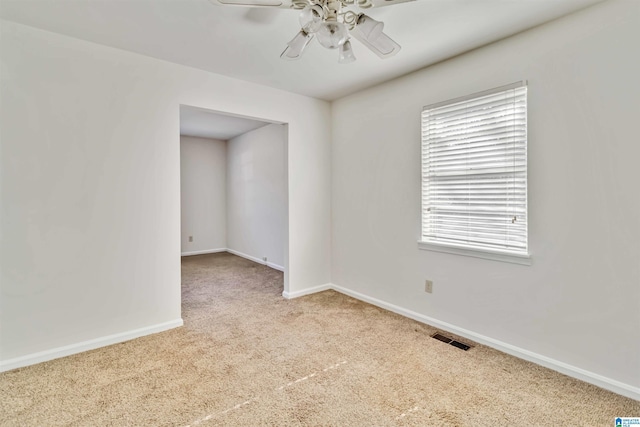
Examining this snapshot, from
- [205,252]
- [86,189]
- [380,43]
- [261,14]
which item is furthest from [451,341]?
[205,252]

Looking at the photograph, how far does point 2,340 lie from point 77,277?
0.57 meters

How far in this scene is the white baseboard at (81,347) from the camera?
225 cm

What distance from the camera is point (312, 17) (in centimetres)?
155

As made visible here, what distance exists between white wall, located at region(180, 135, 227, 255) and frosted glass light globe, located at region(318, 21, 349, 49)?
18.0 ft

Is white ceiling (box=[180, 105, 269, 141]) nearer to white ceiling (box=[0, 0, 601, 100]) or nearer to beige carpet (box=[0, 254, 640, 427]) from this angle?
white ceiling (box=[0, 0, 601, 100])

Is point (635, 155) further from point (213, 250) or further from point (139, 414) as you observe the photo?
point (213, 250)

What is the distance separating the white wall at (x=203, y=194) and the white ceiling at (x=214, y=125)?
36cm

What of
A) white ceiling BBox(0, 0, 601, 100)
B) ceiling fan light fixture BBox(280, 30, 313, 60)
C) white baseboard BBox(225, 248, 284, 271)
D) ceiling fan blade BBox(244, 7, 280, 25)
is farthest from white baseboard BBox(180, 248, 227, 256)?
ceiling fan light fixture BBox(280, 30, 313, 60)

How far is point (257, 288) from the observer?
4.17 m

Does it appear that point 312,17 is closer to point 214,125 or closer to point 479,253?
point 479,253

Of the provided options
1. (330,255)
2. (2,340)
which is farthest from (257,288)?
(2,340)

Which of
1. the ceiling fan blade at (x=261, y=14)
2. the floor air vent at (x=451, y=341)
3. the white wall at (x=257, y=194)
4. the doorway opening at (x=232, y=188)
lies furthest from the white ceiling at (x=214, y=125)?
the floor air vent at (x=451, y=341)

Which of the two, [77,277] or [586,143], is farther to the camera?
[77,277]

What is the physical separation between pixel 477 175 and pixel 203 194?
556 centimetres
